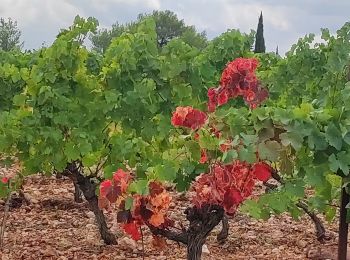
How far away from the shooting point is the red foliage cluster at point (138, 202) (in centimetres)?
335

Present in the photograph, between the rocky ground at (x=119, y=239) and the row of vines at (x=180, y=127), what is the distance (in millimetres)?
371

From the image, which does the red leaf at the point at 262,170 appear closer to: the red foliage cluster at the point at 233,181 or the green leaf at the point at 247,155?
the red foliage cluster at the point at 233,181

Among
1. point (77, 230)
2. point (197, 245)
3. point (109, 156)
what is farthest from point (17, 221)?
point (197, 245)

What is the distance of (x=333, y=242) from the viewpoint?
6.66 meters

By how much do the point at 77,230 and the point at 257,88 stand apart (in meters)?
4.08

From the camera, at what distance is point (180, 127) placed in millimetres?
4699

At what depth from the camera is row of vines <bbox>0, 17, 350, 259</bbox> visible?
2893 millimetres

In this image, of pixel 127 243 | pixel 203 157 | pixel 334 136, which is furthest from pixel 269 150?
pixel 127 243

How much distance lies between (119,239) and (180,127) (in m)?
2.31

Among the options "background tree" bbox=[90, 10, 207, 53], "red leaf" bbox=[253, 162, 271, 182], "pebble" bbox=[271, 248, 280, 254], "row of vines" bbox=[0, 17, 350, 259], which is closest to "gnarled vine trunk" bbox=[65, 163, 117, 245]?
"row of vines" bbox=[0, 17, 350, 259]

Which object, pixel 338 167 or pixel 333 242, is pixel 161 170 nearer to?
pixel 338 167

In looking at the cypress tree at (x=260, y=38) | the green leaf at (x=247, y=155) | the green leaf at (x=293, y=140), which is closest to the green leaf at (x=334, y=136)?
the green leaf at (x=293, y=140)

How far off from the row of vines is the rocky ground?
0.37 m

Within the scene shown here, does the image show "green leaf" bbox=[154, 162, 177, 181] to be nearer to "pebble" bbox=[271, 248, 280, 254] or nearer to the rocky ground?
the rocky ground
